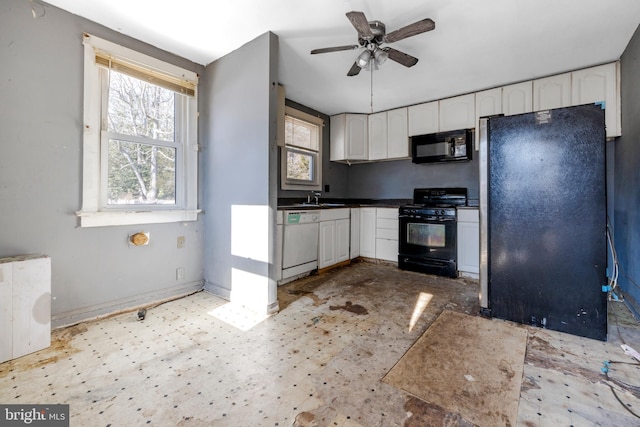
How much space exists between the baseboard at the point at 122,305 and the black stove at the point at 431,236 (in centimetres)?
273

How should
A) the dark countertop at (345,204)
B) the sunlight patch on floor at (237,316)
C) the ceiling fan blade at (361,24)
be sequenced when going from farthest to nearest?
the dark countertop at (345,204) → the sunlight patch on floor at (237,316) → the ceiling fan blade at (361,24)

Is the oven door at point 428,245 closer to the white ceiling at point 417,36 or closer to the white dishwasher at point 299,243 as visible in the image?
the white dishwasher at point 299,243

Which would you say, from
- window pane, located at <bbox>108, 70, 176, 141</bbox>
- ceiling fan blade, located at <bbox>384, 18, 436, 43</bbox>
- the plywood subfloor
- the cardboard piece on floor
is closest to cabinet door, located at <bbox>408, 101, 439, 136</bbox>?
ceiling fan blade, located at <bbox>384, 18, 436, 43</bbox>

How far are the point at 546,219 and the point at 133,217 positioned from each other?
3.44 metres

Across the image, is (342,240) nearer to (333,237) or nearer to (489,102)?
(333,237)

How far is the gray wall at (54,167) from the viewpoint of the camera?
188 cm

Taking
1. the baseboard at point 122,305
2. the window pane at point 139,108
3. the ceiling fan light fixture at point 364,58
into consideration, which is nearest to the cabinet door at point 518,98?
the ceiling fan light fixture at point 364,58

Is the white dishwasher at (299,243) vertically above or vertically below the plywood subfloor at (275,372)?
above

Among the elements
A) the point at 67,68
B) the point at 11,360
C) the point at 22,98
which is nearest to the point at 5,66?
the point at 22,98

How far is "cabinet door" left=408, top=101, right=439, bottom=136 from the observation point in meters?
3.92

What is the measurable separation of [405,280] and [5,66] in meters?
4.04

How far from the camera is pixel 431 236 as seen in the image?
3670 millimetres

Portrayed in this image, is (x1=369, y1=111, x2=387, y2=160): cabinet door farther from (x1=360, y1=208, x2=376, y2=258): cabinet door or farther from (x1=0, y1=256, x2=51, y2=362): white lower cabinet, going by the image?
(x1=0, y1=256, x2=51, y2=362): white lower cabinet

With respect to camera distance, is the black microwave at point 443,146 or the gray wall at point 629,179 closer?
the gray wall at point 629,179
